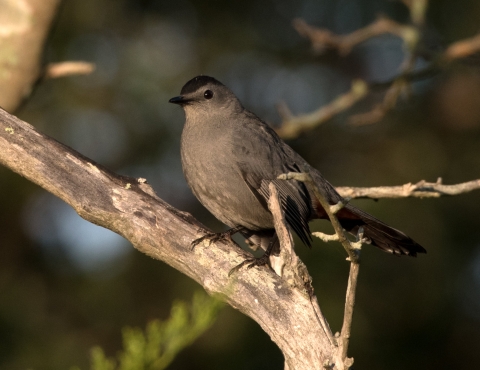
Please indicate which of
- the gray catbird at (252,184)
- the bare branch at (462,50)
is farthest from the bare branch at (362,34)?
the gray catbird at (252,184)

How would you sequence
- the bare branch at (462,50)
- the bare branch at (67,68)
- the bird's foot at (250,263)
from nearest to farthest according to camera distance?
the bird's foot at (250,263)
the bare branch at (67,68)
the bare branch at (462,50)

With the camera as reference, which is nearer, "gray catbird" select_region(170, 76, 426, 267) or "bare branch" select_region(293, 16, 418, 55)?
"gray catbird" select_region(170, 76, 426, 267)

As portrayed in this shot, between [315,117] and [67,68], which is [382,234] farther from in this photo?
[67,68]

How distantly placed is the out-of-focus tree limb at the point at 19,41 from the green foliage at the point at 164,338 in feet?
10.9

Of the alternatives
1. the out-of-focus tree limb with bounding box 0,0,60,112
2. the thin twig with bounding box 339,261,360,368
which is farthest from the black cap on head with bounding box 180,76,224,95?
the thin twig with bounding box 339,261,360,368

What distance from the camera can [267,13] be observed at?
757cm

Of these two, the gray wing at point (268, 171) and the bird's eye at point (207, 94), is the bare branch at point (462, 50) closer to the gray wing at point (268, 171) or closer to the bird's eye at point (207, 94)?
the gray wing at point (268, 171)

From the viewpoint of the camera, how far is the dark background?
644cm

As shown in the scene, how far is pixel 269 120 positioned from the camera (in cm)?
Result: 724

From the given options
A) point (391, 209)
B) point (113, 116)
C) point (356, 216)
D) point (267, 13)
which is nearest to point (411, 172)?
point (391, 209)

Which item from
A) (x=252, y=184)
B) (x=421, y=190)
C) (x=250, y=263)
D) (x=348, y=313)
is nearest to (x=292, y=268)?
(x=250, y=263)

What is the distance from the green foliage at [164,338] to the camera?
1992 millimetres

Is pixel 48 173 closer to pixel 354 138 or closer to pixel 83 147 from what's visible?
pixel 83 147

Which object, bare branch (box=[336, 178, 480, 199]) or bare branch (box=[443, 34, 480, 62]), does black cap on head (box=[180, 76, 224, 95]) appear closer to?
bare branch (box=[336, 178, 480, 199])
